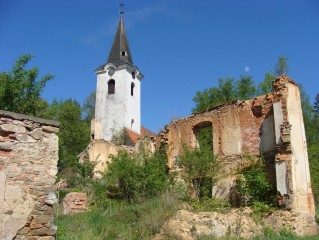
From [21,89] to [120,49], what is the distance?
76.7 ft

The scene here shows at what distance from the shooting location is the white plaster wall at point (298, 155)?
38.7 ft

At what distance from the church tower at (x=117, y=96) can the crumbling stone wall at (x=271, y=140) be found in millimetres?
18582

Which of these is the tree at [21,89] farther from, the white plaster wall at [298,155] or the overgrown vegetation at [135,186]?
the white plaster wall at [298,155]

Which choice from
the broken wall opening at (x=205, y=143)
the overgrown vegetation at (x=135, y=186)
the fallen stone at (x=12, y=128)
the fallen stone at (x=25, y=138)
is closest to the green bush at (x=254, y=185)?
the overgrown vegetation at (x=135, y=186)

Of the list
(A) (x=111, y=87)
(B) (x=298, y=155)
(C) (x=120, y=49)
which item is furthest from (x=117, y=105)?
(B) (x=298, y=155)

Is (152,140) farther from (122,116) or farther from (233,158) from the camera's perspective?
(122,116)

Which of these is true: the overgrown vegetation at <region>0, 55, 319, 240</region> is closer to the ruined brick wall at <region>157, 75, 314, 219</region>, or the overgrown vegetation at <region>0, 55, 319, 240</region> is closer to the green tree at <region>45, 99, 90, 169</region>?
the ruined brick wall at <region>157, 75, 314, 219</region>

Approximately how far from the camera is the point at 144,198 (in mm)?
13188

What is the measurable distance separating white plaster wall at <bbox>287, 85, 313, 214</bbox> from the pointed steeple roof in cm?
2604

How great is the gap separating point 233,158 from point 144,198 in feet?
13.0

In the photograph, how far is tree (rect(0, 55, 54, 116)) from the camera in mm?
15844

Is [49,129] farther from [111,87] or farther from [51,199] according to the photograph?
[111,87]

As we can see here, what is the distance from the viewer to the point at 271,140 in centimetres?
1307

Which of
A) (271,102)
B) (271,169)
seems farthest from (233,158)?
(271,102)
